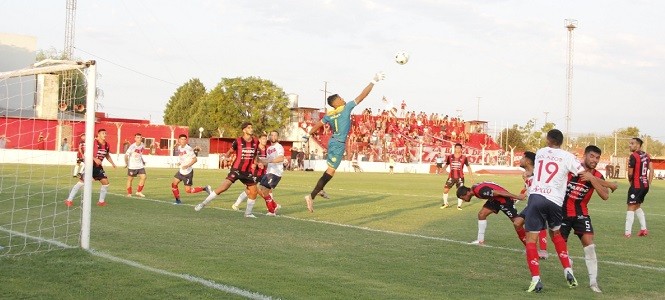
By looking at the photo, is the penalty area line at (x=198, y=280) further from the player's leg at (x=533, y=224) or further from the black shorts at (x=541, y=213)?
the black shorts at (x=541, y=213)

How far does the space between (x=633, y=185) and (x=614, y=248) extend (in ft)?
12.5

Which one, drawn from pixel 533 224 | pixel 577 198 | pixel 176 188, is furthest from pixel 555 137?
pixel 176 188

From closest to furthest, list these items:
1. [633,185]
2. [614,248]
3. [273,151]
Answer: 1. [614,248]
2. [633,185]
3. [273,151]

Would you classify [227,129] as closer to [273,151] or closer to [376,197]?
[376,197]

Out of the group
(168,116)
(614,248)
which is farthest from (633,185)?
(168,116)

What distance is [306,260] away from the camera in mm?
10656

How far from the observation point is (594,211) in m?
24.1

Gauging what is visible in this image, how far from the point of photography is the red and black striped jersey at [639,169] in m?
17.1

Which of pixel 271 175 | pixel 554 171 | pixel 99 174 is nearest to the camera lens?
pixel 554 171

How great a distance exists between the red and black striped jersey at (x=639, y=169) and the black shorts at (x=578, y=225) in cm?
761

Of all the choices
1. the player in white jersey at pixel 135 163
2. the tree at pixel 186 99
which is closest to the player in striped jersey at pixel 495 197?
the player in white jersey at pixel 135 163

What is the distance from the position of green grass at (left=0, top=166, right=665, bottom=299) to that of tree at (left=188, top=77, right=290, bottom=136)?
6500 centimetres

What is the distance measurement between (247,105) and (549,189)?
76.0 m

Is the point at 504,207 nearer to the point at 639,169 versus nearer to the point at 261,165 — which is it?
the point at 639,169
